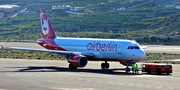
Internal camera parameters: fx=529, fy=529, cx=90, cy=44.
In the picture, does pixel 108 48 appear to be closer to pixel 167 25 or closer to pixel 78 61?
pixel 78 61

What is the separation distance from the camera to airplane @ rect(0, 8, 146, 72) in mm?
59750

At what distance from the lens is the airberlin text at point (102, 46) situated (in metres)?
61.4

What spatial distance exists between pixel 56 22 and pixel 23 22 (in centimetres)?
1561

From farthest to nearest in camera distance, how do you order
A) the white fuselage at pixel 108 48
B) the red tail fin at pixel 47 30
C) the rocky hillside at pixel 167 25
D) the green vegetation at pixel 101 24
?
the green vegetation at pixel 101 24
the rocky hillside at pixel 167 25
the red tail fin at pixel 47 30
the white fuselage at pixel 108 48

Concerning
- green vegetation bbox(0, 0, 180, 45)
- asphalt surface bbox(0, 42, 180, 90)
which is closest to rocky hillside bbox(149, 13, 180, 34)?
green vegetation bbox(0, 0, 180, 45)

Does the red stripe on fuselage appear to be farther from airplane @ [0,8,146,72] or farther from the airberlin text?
the airberlin text

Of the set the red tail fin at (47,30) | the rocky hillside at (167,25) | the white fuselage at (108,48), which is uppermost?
the red tail fin at (47,30)

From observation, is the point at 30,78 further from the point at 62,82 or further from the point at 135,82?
the point at 135,82

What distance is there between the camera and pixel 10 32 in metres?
168

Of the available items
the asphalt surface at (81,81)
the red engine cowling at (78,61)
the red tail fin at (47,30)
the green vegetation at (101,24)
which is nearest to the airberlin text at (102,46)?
the red engine cowling at (78,61)

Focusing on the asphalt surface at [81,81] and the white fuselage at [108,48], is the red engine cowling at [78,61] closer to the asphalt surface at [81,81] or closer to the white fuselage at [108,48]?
the white fuselage at [108,48]

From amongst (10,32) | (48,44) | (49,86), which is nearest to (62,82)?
(49,86)

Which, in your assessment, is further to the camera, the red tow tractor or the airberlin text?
the airberlin text

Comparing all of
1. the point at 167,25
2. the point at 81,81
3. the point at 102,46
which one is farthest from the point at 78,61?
the point at 167,25
